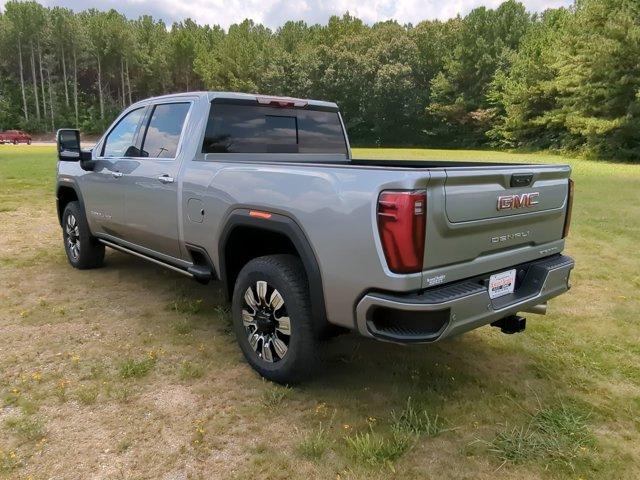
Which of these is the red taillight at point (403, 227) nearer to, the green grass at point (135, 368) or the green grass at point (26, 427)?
the green grass at point (135, 368)

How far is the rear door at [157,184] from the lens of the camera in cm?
404

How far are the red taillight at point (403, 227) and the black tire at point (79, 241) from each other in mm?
4134

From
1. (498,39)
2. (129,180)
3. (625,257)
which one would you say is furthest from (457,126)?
(129,180)

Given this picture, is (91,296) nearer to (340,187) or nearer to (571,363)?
(340,187)

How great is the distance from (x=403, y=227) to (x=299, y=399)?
1359 mm

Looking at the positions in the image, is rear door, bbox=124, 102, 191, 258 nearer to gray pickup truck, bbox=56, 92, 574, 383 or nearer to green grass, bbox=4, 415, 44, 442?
gray pickup truck, bbox=56, 92, 574, 383

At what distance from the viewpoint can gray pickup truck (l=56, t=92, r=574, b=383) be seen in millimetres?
2527

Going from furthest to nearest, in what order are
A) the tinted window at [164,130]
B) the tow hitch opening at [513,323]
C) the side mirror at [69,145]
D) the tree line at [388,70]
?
the tree line at [388,70] → the side mirror at [69,145] → the tinted window at [164,130] → the tow hitch opening at [513,323]

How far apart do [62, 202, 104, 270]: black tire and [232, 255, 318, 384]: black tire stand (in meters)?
2.93

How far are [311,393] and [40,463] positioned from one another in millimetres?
1503

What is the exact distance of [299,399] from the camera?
3143 millimetres

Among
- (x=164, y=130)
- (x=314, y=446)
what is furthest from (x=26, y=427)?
(x=164, y=130)

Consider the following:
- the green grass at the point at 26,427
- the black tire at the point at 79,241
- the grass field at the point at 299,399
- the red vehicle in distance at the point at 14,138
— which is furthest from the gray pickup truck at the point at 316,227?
the red vehicle in distance at the point at 14,138

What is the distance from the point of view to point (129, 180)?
4.54 m
